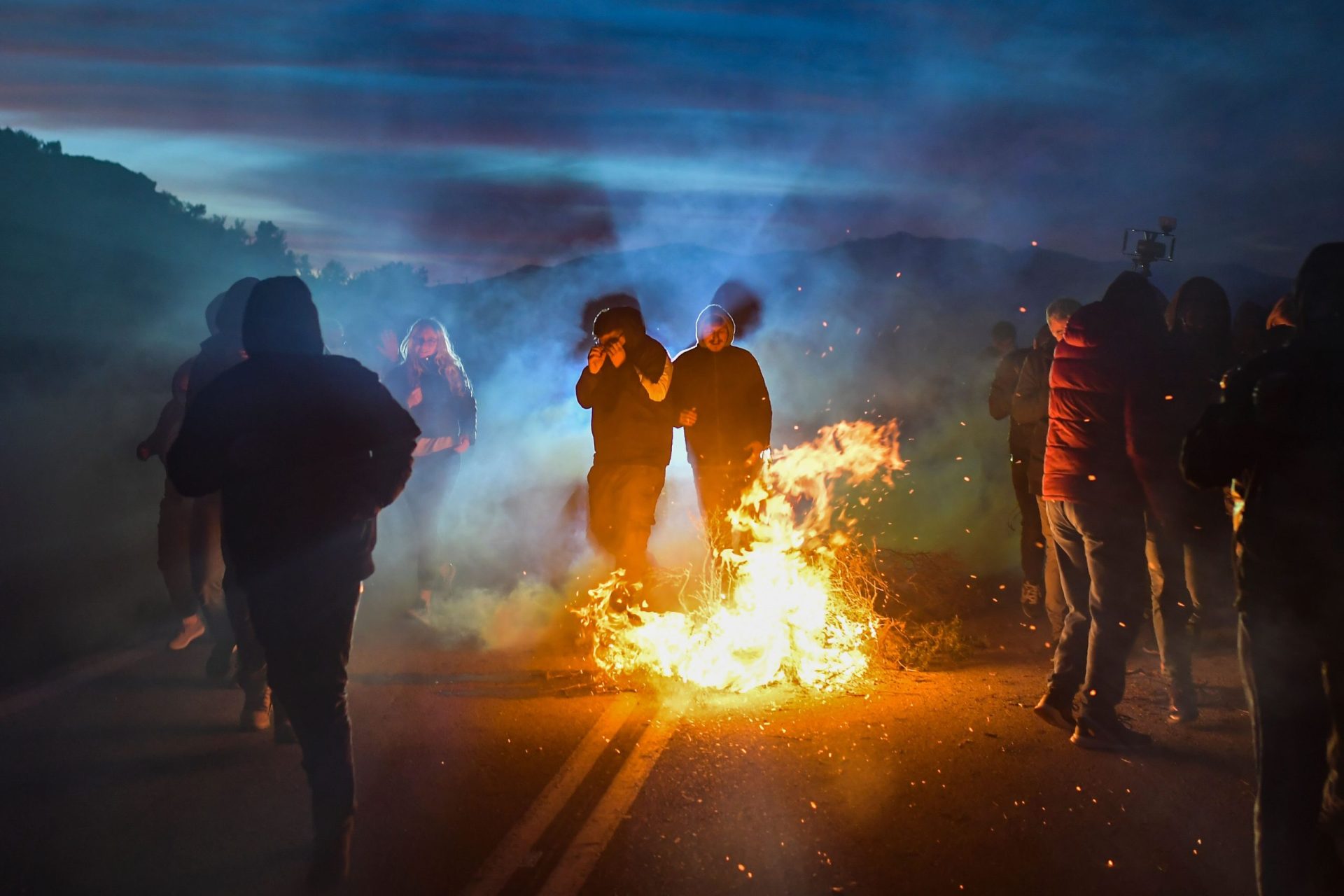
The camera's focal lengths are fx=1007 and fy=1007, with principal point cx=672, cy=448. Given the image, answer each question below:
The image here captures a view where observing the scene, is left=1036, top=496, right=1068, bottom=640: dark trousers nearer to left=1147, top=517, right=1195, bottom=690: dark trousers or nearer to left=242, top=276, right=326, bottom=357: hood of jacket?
left=1147, top=517, right=1195, bottom=690: dark trousers

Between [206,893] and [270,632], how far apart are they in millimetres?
935

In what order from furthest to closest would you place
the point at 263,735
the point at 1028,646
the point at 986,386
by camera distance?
the point at 986,386
the point at 1028,646
the point at 263,735

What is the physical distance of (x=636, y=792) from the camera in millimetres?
4453

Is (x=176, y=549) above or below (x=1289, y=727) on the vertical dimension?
below

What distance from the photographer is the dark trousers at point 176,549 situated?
22.2ft

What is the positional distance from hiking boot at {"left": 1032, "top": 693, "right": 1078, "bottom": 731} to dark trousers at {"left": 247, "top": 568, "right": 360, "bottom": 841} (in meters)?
3.59

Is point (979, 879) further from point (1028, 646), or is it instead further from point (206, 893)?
point (1028, 646)

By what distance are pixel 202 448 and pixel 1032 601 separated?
6.35 meters

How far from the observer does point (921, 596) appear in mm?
7871

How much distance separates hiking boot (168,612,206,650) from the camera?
693 centimetres

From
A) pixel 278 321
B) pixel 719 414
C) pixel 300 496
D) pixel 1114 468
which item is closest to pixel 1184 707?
pixel 1114 468

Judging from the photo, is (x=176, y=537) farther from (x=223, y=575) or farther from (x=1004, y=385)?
(x=1004, y=385)

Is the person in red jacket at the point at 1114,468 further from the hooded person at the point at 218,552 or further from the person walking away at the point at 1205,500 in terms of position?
the hooded person at the point at 218,552

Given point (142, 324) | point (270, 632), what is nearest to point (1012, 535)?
point (270, 632)
